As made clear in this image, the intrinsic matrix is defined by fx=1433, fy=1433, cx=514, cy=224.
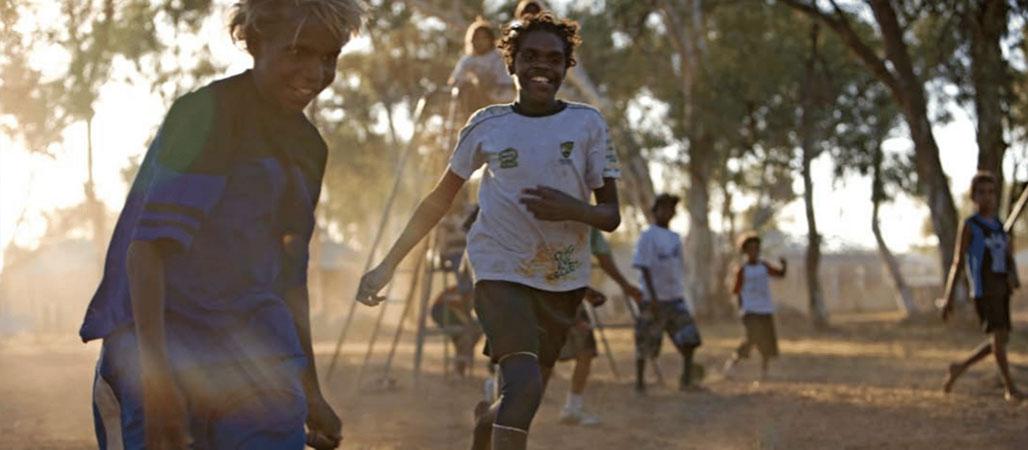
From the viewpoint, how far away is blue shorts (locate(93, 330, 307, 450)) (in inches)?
117

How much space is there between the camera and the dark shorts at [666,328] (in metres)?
11.6

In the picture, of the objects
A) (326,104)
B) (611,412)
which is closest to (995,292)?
(611,412)

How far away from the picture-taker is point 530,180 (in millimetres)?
5062

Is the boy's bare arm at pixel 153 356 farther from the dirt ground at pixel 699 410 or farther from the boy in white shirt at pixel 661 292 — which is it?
the boy in white shirt at pixel 661 292

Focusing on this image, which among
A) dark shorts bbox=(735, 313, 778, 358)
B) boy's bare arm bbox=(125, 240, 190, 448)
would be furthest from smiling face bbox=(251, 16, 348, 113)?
dark shorts bbox=(735, 313, 778, 358)

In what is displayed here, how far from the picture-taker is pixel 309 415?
132 inches

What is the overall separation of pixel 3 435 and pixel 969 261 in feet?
21.5

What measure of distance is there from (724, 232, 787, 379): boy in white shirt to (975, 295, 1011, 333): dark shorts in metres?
3.93

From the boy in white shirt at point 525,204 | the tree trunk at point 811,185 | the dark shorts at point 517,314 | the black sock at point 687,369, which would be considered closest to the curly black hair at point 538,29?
the boy in white shirt at point 525,204

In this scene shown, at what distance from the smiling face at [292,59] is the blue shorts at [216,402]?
0.60 metres

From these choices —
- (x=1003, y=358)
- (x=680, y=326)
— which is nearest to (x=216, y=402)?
(x=1003, y=358)

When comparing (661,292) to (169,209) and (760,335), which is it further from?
(169,209)

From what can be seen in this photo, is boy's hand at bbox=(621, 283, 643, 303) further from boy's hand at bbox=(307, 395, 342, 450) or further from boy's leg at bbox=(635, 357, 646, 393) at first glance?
boy's hand at bbox=(307, 395, 342, 450)

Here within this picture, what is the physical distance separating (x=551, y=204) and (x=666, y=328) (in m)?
7.05
